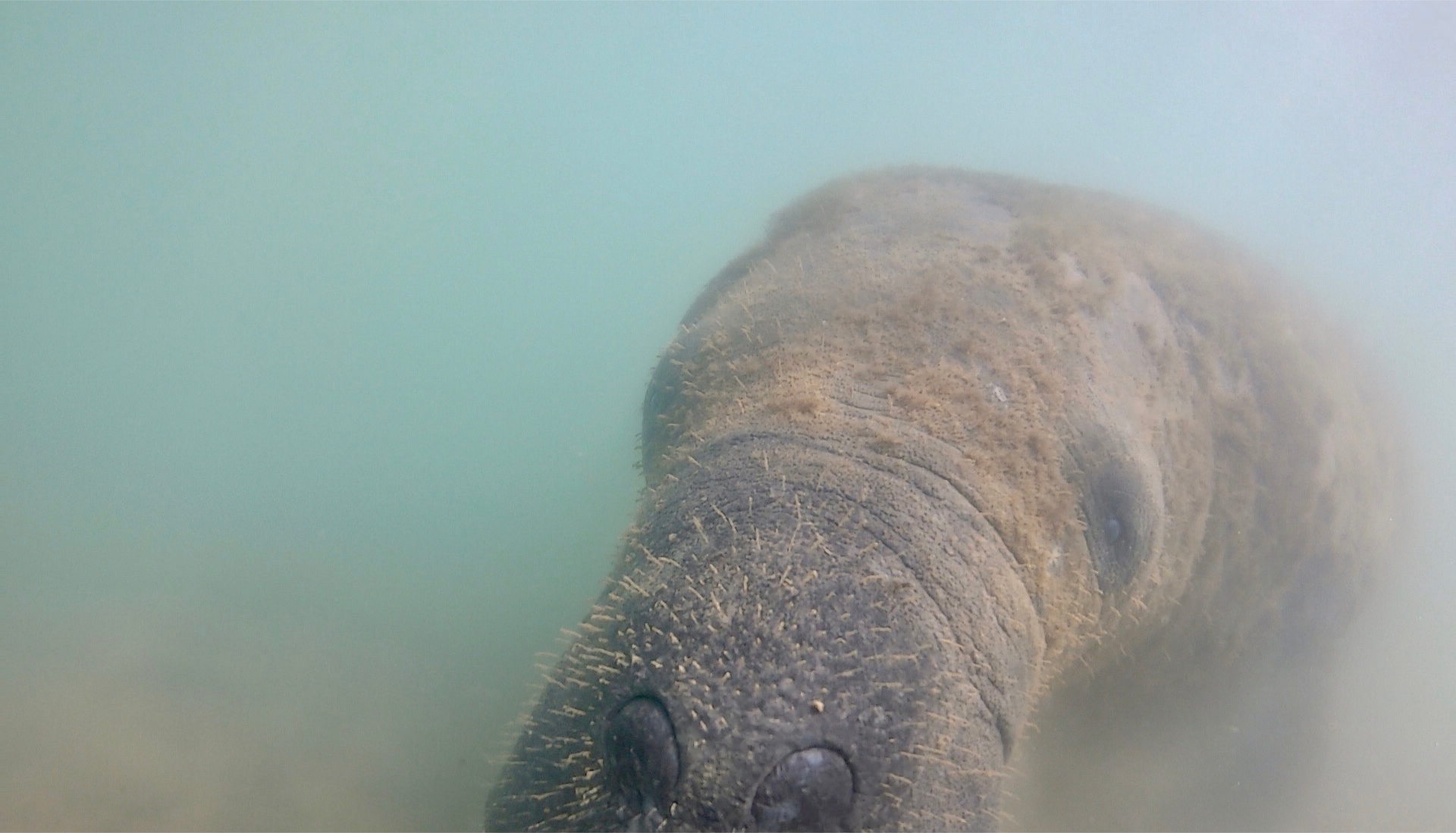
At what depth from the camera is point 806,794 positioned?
1809 mm

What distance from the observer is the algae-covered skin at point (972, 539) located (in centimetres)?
194

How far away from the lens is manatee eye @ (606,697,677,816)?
184cm

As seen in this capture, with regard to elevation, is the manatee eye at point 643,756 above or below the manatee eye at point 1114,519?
below

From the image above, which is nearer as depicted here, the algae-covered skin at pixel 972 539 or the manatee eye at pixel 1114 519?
the algae-covered skin at pixel 972 539

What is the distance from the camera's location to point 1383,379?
670cm

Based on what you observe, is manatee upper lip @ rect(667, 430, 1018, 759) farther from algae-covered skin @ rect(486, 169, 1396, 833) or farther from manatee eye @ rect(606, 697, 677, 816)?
manatee eye @ rect(606, 697, 677, 816)

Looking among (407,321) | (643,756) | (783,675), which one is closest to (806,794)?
(783,675)

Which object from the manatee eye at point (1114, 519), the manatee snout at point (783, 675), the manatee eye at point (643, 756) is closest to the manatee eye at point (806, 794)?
the manatee snout at point (783, 675)

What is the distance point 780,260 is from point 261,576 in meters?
12.4

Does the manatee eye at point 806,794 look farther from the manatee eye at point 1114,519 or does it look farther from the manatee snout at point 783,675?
the manatee eye at point 1114,519

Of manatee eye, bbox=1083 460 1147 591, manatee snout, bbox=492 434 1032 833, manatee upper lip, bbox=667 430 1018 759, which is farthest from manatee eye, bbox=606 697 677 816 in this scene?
manatee eye, bbox=1083 460 1147 591

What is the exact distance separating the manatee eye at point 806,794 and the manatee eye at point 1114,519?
1.74 m

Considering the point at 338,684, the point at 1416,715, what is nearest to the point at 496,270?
the point at 338,684

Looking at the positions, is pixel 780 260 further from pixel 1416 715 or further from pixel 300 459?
pixel 300 459
